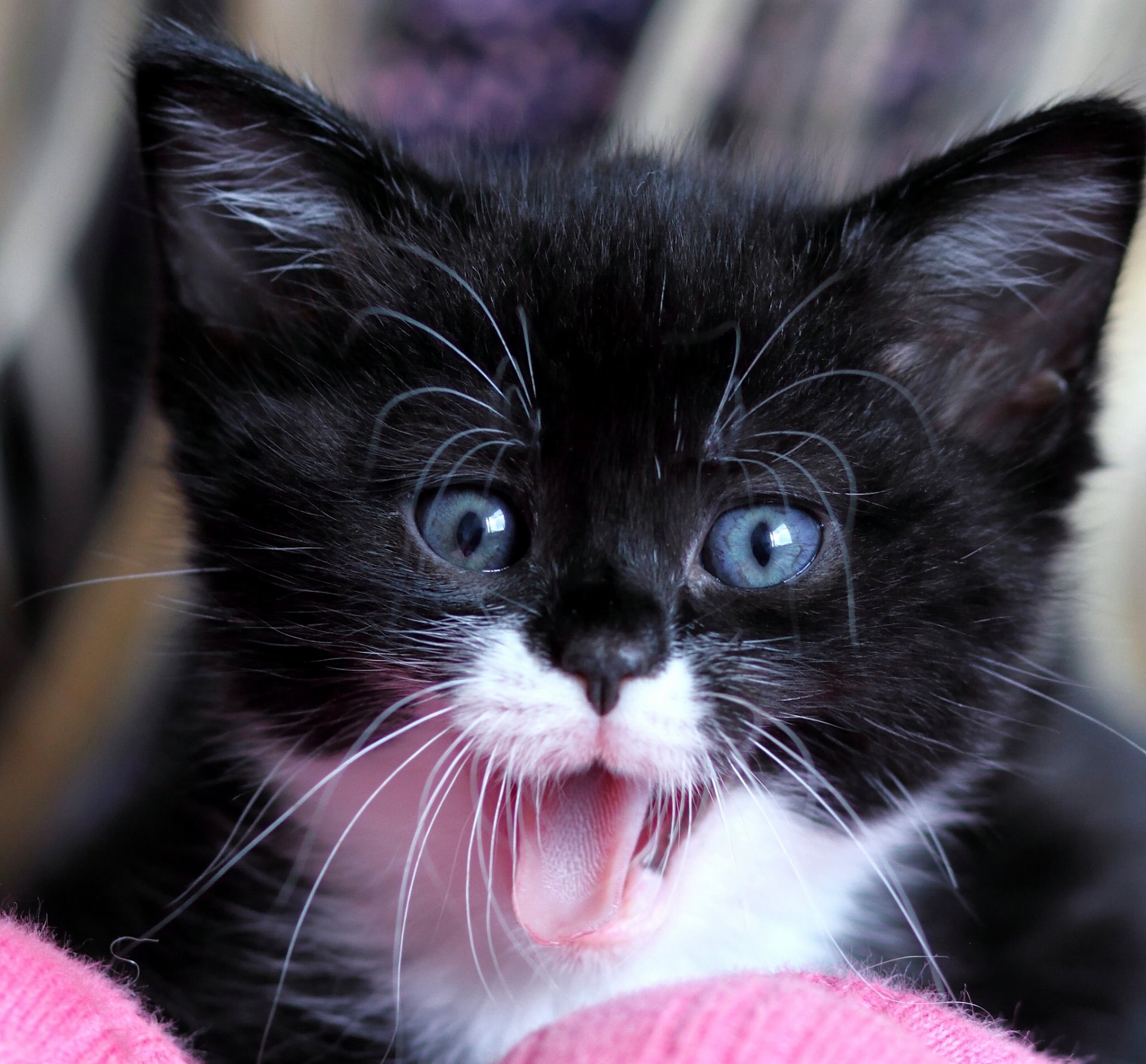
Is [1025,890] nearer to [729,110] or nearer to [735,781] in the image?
[735,781]

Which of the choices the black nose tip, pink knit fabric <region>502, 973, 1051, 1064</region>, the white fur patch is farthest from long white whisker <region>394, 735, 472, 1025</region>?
pink knit fabric <region>502, 973, 1051, 1064</region>

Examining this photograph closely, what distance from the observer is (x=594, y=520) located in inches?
34.7

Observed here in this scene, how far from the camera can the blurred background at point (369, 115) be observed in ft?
4.83

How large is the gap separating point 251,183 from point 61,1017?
0.72m

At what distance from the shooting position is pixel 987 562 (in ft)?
3.31

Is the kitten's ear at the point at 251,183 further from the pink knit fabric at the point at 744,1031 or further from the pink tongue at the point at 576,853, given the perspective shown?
the pink knit fabric at the point at 744,1031

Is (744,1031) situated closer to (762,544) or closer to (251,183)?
(762,544)

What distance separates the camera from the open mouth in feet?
2.93

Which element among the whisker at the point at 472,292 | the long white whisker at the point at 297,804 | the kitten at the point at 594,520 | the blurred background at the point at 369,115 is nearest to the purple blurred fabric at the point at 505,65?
the blurred background at the point at 369,115

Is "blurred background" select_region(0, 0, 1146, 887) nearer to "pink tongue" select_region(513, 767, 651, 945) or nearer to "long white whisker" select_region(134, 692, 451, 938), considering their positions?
"long white whisker" select_region(134, 692, 451, 938)

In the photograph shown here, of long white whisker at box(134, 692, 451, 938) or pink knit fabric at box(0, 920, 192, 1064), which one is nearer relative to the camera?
pink knit fabric at box(0, 920, 192, 1064)

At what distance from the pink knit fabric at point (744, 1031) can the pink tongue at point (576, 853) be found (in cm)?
12

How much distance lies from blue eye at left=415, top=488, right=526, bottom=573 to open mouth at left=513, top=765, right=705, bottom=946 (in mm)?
186

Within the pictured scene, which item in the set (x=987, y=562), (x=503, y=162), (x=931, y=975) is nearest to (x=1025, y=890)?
(x=931, y=975)
